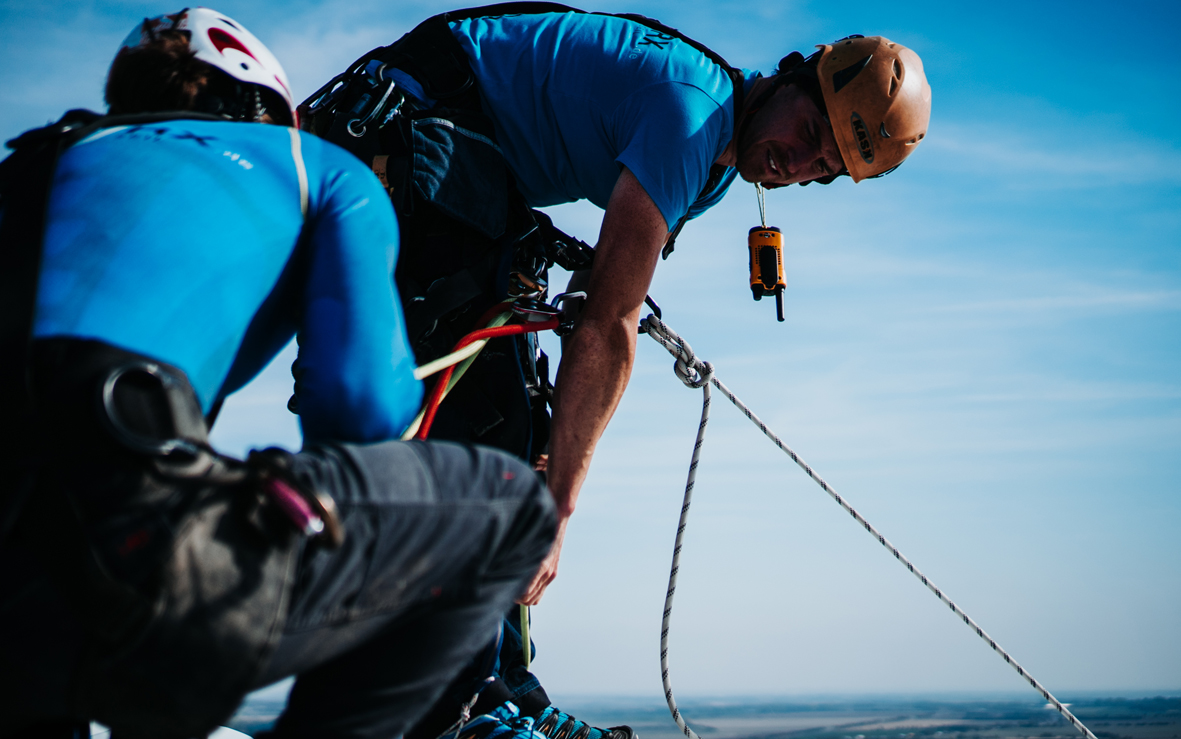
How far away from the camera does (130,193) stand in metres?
1.47

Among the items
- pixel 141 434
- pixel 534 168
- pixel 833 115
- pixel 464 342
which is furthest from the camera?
pixel 833 115

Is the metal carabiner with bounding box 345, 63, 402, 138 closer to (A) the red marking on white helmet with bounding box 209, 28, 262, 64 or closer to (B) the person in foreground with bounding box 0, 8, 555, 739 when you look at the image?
(A) the red marking on white helmet with bounding box 209, 28, 262, 64

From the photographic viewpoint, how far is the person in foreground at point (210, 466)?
4.22ft

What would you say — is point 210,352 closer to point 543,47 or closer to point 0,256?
point 0,256

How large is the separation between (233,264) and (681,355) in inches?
111

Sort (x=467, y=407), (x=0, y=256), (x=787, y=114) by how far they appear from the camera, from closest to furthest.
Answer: (x=0, y=256) → (x=467, y=407) → (x=787, y=114)

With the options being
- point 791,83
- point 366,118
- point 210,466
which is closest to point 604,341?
point 366,118

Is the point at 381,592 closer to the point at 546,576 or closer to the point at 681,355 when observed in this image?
the point at 546,576

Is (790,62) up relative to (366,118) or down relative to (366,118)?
up

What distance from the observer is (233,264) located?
153 cm

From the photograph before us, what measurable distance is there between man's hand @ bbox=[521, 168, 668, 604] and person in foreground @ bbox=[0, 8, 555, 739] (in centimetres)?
125

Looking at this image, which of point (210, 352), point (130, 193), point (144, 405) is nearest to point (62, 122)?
point (130, 193)

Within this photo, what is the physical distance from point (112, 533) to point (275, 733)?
0.62m

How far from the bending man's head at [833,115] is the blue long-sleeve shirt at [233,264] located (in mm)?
2311
